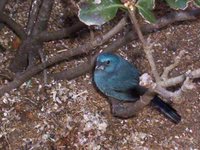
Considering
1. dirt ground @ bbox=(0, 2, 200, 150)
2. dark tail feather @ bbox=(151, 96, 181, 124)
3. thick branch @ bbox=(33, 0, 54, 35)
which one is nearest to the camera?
thick branch @ bbox=(33, 0, 54, 35)

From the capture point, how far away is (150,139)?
2.51m

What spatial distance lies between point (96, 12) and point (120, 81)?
4.43ft

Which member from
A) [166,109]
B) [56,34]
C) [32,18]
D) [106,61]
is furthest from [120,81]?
[32,18]

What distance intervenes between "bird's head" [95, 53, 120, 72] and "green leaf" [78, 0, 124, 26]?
1157mm

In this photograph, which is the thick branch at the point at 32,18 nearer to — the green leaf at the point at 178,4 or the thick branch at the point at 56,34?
the thick branch at the point at 56,34

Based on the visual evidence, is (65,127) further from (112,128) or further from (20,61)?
(20,61)

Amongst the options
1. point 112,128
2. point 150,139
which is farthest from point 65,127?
point 150,139

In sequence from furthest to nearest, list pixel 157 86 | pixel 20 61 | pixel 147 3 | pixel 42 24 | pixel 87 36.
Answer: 1. pixel 87 36
2. pixel 20 61
3. pixel 42 24
4. pixel 157 86
5. pixel 147 3

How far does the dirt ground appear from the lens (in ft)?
7.98

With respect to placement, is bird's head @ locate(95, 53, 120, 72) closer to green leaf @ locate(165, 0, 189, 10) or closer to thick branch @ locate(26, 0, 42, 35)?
thick branch @ locate(26, 0, 42, 35)

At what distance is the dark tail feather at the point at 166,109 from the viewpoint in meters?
2.56

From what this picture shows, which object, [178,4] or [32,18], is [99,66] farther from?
[178,4]

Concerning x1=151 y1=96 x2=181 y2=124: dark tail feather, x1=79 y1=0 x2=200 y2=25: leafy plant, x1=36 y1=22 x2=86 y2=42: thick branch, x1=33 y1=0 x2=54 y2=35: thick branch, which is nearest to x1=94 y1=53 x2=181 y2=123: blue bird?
x1=151 y1=96 x2=181 y2=124: dark tail feather

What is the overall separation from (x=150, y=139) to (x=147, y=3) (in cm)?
126
